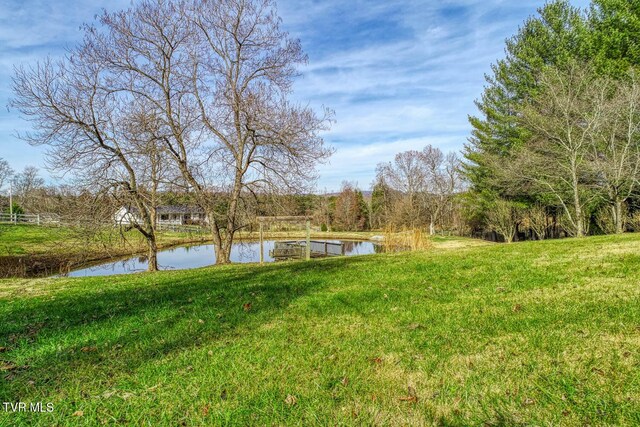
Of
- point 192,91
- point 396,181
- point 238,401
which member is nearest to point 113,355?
point 238,401

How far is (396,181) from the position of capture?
148 feet

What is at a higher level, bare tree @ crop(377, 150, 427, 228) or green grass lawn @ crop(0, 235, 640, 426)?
bare tree @ crop(377, 150, 427, 228)

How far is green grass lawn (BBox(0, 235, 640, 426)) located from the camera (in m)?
2.40

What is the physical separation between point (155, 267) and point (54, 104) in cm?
569

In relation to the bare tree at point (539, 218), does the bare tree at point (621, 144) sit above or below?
above

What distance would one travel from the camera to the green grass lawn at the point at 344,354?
2398mm

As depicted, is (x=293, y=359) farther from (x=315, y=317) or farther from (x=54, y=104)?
(x=54, y=104)

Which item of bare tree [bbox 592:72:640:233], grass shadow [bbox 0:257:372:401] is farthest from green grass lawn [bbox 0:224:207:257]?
bare tree [bbox 592:72:640:233]

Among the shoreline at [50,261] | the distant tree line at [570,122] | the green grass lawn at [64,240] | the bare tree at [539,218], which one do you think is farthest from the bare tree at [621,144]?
the green grass lawn at [64,240]

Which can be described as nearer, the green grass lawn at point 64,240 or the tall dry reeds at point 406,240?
the green grass lawn at point 64,240

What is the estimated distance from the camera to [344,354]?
329cm

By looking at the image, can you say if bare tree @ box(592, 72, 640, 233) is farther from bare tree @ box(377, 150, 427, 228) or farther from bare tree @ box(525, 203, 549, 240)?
bare tree @ box(377, 150, 427, 228)

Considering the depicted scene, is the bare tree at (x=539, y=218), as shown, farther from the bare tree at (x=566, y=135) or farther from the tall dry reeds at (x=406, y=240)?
the tall dry reeds at (x=406, y=240)

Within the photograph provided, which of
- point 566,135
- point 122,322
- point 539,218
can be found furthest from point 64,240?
point 539,218
